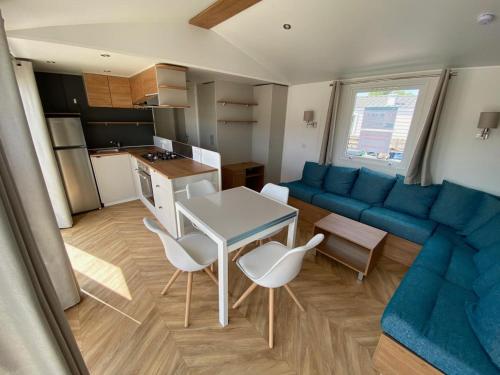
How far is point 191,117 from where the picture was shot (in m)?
4.47

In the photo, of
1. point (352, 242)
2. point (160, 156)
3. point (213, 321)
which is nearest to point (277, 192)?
point (352, 242)

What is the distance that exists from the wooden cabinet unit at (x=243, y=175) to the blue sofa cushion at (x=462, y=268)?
10.1 feet

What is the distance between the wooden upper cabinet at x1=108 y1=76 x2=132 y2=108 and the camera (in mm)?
3600

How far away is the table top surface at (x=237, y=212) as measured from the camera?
1.55m

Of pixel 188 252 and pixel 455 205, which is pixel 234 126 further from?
pixel 455 205

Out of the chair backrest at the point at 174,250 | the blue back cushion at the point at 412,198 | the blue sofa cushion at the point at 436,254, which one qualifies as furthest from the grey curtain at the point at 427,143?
the chair backrest at the point at 174,250

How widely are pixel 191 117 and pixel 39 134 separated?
249 cm

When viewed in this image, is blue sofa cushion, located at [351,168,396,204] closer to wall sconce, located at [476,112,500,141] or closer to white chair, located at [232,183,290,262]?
wall sconce, located at [476,112,500,141]

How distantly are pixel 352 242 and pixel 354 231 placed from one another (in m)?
0.13

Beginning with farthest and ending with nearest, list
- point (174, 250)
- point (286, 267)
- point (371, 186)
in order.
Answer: point (371, 186), point (174, 250), point (286, 267)

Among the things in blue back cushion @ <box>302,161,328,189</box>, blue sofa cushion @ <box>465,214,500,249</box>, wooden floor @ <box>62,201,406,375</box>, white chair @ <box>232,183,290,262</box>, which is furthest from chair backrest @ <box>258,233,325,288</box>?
blue back cushion @ <box>302,161,328,189</box>

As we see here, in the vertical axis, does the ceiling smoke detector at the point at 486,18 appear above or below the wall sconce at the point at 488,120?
above

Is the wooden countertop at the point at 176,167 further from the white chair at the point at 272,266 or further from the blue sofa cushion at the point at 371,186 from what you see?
the blue sofa cushion at the point at 371,186

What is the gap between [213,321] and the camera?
1716mm
